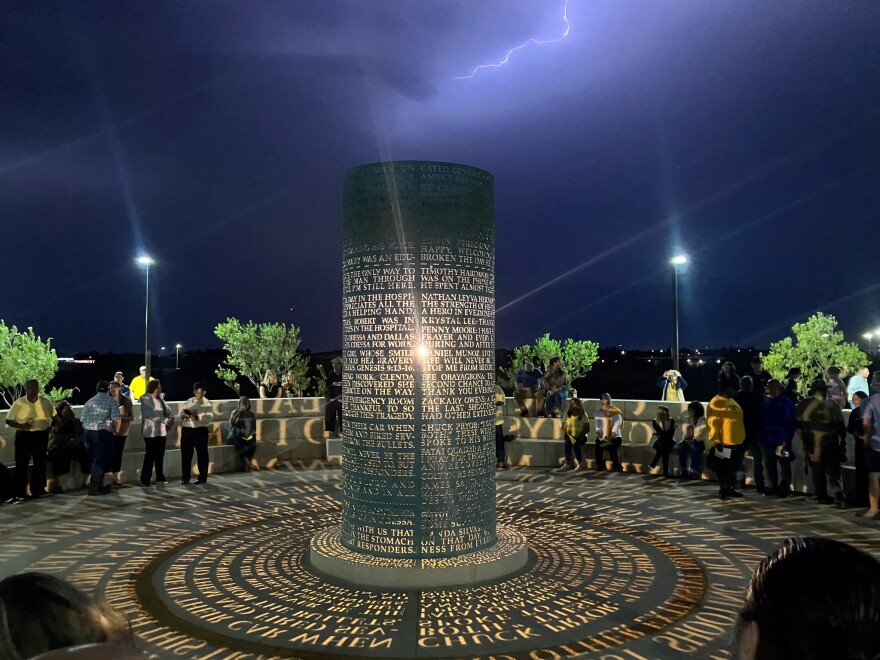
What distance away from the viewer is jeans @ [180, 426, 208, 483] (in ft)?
46.4

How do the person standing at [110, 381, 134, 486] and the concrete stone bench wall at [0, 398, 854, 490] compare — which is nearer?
the person standing at [110, 381, 134, 486]

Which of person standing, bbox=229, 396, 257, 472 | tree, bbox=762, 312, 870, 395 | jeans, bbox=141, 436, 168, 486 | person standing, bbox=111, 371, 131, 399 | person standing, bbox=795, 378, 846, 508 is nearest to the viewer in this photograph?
person standing, bbox=795, 378, 846, 508

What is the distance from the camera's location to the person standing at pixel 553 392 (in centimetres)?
1805

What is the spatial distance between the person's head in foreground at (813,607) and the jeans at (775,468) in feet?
40.4

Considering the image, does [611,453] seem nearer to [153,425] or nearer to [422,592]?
[422,592]

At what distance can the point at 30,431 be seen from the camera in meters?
12.4

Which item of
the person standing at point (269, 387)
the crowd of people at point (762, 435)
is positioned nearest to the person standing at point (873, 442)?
the crowd of people at point (762, 435)

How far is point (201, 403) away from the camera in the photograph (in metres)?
14.8

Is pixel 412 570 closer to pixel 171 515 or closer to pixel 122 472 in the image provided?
pixel 171 515

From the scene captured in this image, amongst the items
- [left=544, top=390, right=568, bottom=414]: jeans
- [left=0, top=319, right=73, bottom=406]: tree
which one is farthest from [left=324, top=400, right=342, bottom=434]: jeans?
[left=0, top=319, right=73, bottom=406]: tree

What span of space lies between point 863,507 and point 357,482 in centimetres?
819

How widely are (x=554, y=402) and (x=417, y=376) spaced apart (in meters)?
10.3

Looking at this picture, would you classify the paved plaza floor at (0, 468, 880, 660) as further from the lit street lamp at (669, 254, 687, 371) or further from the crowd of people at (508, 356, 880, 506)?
the lit street lamp at (669, 254, 687, 371)

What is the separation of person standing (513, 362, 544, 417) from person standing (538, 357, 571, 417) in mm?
183
